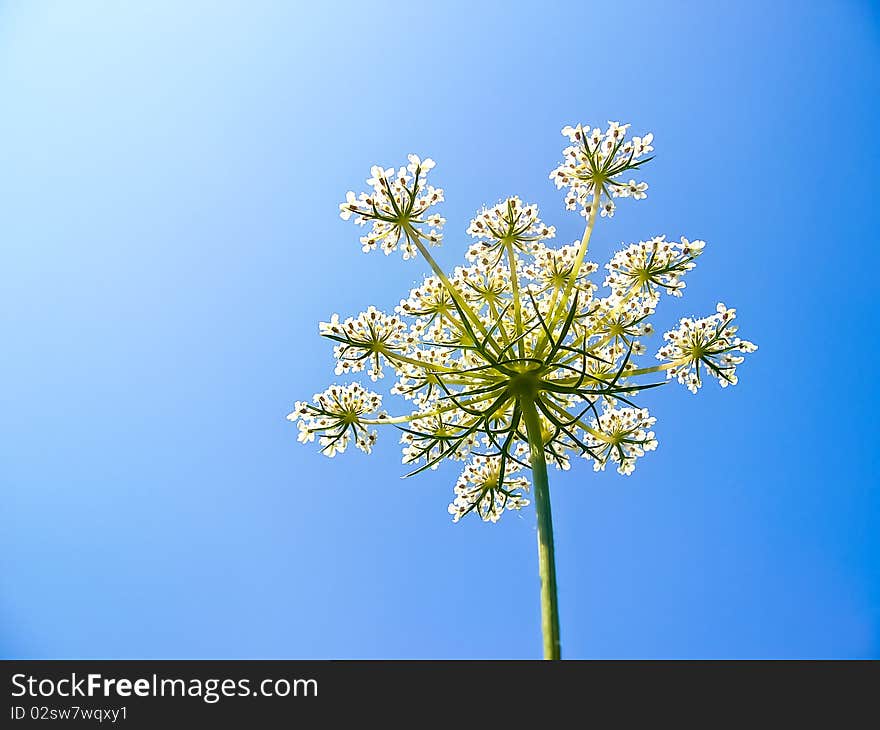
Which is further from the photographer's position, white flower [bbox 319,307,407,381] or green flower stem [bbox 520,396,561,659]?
white flower [bbox 319,307,407,381]

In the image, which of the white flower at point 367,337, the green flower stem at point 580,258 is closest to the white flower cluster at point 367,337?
the white flower at point 367,337

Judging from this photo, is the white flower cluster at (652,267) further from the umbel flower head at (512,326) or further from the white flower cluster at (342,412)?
the white flower cluster at (342,412)

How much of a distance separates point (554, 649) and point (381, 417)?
4116 millimetres

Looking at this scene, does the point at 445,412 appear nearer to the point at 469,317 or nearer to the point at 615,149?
the point at 469,317

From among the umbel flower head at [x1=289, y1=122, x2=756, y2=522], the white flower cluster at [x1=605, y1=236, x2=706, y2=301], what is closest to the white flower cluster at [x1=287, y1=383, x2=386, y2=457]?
the umbel flower head at [x1=289, y1=122, x2=756, y2=522]

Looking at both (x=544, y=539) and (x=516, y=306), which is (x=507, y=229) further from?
(x=544, y=539)

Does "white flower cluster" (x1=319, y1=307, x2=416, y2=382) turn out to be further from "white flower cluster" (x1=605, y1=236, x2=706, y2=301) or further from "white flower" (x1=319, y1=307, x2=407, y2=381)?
"white flower cluster" (x1=605, y1=236, x2=706, y2=301)

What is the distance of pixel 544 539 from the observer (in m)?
6.02

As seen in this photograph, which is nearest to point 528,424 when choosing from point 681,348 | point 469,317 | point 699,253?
point 469,317

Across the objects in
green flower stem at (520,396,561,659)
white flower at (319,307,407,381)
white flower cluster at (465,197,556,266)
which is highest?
white flower cluster at (465,197,556,266)

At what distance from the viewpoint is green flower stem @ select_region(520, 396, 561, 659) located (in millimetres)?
5414

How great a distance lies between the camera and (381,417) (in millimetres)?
8406

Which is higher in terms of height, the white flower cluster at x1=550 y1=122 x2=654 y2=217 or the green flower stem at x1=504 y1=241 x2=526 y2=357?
the white flower cluster at x1=550 y1=122 x2=654 y2=217

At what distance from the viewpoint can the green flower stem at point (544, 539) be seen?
5.41m
